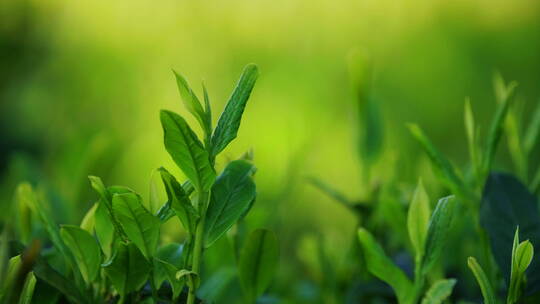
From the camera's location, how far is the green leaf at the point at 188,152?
2.25ft

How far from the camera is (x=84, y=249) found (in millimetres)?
740

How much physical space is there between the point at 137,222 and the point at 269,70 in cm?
343

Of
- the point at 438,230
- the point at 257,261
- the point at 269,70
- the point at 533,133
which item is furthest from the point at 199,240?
Result: the point at 269,70

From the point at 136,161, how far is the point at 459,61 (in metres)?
2.36

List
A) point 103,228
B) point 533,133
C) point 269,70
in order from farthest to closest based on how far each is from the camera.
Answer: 1. point 269,70
2. point 533,133
3. point 103,228

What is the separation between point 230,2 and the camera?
16.5ft

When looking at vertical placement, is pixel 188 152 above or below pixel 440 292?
above

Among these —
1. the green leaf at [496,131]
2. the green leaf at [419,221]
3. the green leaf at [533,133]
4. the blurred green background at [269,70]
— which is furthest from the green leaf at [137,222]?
the blurred green background at [269,70]

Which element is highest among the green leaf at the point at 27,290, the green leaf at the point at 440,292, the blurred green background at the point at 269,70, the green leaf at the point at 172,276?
the green leaf at the point at 27,290

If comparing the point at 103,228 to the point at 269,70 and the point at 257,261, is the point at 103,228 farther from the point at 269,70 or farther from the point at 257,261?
the point at 269,70

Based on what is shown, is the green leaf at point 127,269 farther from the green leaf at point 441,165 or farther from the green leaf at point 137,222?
the green leaf at point 441,165

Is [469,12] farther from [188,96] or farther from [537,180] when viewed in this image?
[188,96]

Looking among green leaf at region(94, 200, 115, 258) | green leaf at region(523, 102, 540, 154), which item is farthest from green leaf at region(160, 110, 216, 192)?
green leaf at region(523, 102, 540, 154)

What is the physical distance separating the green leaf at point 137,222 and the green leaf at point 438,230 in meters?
0.28
